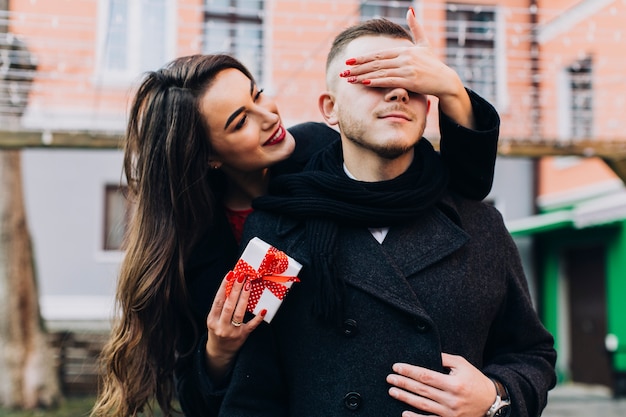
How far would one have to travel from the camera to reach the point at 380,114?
1.85 meters

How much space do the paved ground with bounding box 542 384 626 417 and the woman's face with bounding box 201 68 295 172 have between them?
27.4 ft

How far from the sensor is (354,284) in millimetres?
1876

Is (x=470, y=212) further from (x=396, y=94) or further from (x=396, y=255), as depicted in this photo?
(x=396, y=94)

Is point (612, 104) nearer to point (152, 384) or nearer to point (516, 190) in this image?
point (516, 190)

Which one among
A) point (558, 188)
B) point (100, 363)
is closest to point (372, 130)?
point (100, 363)

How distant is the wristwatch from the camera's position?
5.90ft

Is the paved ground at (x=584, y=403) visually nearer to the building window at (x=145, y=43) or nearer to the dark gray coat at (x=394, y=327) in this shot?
the building window at (x=145, y=43)

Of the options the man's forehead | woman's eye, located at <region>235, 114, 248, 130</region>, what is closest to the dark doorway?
woman's eye, located at <region>235, 114, 248, 130</region>

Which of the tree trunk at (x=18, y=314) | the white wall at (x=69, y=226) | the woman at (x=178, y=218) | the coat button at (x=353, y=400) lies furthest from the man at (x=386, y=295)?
the white wall at (x=69, y=226)

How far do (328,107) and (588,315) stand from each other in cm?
1271

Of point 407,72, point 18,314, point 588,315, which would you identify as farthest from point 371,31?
point 588,315

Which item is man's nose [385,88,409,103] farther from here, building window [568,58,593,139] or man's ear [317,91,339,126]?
building window [568,58,593,139]

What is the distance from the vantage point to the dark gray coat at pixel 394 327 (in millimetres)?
1841

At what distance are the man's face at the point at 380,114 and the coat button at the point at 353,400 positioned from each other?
60 centimetres
